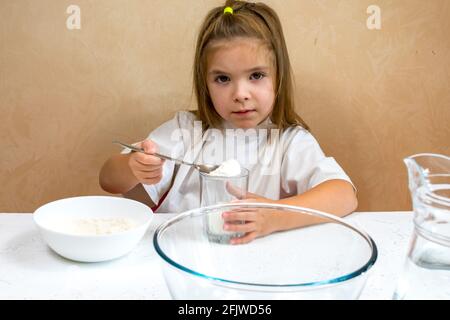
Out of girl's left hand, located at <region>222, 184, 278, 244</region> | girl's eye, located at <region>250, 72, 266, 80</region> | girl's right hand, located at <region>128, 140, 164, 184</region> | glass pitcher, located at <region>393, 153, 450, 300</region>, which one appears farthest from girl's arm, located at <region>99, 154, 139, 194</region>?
glass pitcher, located at <region>393, 153, 450, 300</region>

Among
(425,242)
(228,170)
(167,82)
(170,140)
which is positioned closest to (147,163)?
(228,170)

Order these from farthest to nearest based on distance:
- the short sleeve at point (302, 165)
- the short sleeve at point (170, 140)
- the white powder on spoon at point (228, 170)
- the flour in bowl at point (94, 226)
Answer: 1. the short sleeve at point (170, 140)
2. the short sleeve at point (302, 165)
3. the white powder on spoon at point (228, 170)
4. the flour in bowl at point (94, 226)

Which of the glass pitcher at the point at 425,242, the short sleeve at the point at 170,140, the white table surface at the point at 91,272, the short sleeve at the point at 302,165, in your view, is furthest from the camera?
the short sleeve at the point at 170,140

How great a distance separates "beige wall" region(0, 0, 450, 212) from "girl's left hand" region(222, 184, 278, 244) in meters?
0.74

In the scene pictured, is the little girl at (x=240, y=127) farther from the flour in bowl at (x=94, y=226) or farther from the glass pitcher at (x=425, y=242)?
the glass pitcher at (x=425, y=242)

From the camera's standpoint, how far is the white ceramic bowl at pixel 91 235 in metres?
0.67

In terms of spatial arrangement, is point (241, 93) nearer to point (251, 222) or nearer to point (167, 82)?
point (167, 82)

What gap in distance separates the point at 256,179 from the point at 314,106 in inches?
11.3

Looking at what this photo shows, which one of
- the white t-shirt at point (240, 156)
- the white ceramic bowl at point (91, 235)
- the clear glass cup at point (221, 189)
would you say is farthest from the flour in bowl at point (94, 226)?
the white t-shirt at point (240, 156)

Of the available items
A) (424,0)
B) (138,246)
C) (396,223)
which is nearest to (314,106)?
(424,0)

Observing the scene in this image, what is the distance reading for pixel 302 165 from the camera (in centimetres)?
122

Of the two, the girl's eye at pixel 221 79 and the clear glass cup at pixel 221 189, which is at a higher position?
the girl's eye at pixel 221 79

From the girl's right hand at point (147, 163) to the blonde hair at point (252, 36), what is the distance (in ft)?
0.99

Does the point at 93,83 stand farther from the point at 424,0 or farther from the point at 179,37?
the point at 424,0
